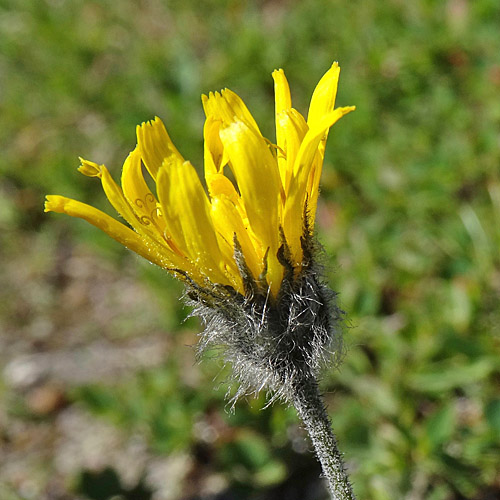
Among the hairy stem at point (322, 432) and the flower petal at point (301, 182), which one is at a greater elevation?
the flower petal at point (301, 182)

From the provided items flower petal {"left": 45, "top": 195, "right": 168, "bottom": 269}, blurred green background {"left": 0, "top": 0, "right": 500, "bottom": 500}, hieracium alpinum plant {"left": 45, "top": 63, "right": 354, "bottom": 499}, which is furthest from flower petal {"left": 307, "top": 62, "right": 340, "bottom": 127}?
blurred green background {"left": 0, "top": 0, "right": 500, "bottom": 500}

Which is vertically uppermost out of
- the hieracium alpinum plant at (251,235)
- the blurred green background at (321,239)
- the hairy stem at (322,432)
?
the hieracium alpinum plant at (251,235)

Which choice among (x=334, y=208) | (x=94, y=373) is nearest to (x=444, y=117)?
(x=334, y=208)

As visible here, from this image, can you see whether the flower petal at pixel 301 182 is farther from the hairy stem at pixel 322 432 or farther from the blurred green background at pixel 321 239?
the blurred green background at pixel 321 239

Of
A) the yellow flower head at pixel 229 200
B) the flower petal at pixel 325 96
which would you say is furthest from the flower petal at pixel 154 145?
the flower petal at pixel 325 96

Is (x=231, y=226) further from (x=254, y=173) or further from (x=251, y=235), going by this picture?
(x=254, y=173)

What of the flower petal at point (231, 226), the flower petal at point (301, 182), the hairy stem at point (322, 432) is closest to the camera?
the flower petal at point (301, 182)

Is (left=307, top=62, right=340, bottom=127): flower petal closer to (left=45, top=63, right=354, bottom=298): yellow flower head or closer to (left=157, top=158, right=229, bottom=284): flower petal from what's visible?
(left=45, top=63, right=354, bottom=298): yellow flower head
